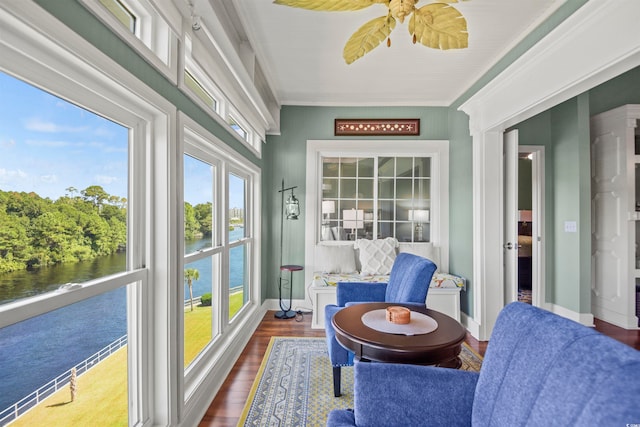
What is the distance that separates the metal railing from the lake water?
2 cm

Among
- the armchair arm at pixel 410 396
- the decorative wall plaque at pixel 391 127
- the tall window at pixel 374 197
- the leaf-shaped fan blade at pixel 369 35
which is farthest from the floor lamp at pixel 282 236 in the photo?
the armchair arm at pixel 410 396

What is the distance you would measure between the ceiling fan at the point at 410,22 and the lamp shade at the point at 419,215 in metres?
2.63

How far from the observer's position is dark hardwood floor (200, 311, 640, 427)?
2.01 m

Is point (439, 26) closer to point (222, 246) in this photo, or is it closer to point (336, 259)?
point (222, 246)

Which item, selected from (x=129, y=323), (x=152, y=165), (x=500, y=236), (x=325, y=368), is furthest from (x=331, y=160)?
(x=129, y=323)

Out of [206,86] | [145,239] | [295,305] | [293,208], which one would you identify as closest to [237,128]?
[206,86]

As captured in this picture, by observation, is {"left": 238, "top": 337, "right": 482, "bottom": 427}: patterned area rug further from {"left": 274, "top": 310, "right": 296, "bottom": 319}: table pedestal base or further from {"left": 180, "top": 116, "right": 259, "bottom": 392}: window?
{"left": 274, "top": 310, "right": 296, "bottom": 319}: table pedestal base

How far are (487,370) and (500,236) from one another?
2.45 m

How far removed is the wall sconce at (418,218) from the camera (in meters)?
4.22

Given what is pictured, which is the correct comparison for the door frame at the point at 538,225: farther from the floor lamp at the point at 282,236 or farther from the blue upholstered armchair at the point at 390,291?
the floor lamp at the point at 282,236

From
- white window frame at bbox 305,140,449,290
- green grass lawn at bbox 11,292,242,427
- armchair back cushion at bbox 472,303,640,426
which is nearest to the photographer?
armchair back cushion at bbox 472,303,640,426

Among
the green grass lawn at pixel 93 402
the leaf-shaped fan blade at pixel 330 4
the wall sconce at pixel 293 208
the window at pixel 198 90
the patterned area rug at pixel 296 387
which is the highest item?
the leaf-shaped fan blade at pixel 330 4

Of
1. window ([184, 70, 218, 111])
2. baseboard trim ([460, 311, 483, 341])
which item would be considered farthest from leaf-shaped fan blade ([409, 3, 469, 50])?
baseboard trim ([460, 311, 483, 341])

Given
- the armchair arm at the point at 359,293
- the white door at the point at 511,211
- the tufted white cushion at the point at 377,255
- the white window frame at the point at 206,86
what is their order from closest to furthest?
the white window frame at the point at 206,86 < the armchair arm at the point at 359,293 < the white door at the point at 511,211 < the tufted white cushion at the point at 377,255
